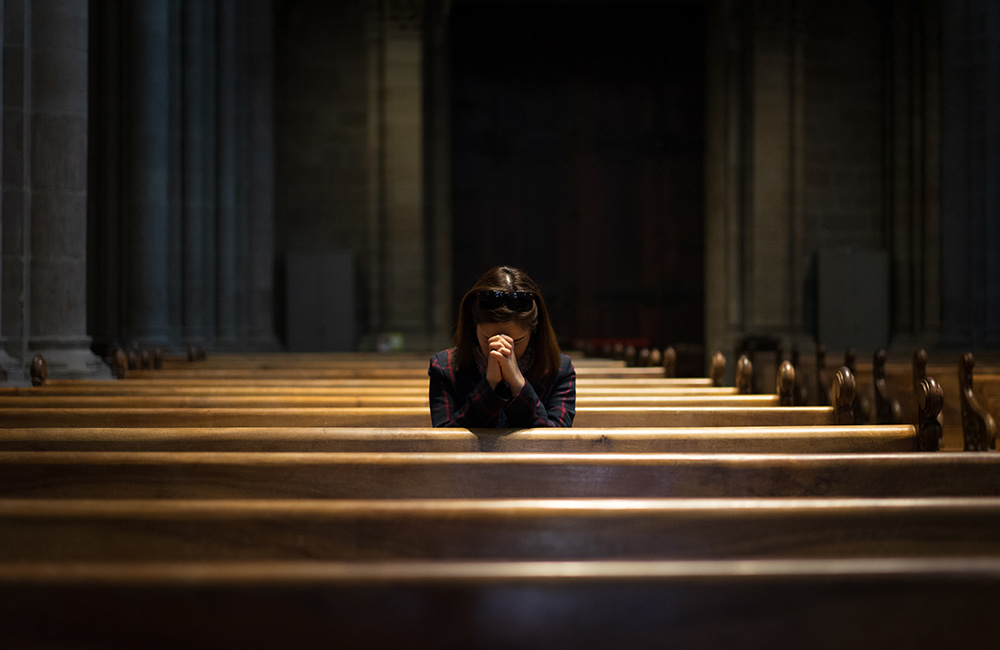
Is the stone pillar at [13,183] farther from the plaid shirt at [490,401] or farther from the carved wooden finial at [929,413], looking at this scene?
the carved wooden finial at [929,413]

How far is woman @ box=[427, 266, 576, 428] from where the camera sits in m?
2.75

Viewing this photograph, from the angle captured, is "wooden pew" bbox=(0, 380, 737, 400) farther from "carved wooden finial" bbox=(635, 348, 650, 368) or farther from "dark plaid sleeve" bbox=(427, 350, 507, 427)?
"carved wooden finial" bbox=(635, 348, 650, 368)

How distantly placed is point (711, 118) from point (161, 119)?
8142 millimetres

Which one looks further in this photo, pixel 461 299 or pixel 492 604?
pixel 461 299

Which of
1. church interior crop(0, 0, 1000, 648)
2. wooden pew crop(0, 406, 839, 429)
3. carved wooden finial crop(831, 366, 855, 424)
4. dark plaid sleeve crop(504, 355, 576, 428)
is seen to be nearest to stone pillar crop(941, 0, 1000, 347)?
church interior crop(0, 0, 1000, 648)

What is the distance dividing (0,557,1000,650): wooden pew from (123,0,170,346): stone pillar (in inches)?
347

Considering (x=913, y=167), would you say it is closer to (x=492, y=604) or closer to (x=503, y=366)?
(x=503, y=366)

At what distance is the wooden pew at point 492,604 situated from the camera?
1176mm

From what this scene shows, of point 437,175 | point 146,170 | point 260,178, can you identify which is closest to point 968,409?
point 146,170

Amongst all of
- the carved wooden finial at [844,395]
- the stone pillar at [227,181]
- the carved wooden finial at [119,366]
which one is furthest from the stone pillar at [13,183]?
the stone pillar at [227,181]

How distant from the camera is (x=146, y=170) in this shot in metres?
9.45

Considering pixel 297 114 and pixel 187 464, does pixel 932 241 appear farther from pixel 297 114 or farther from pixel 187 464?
pixel 187 464

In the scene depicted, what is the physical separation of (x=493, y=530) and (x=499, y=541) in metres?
0.03

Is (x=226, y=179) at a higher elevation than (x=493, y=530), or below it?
higher
